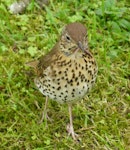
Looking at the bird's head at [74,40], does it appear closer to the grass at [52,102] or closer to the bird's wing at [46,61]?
the bird's wing at [46,61]

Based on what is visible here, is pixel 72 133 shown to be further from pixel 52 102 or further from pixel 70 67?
pixel 70 67

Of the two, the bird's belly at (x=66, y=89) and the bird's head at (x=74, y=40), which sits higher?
the bird's head at (x=74, y=40)

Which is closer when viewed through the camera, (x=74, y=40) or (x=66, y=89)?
(x=74, y=40)

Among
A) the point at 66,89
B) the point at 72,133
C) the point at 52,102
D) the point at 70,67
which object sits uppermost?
the point at 70,67

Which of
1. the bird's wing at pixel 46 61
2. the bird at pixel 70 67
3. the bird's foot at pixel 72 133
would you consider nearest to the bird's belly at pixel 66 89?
the bird at pixel 70 67

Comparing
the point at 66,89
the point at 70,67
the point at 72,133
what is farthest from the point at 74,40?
the point at 72,133

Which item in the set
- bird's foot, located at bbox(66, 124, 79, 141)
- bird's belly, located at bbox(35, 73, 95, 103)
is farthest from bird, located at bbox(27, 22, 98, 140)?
bird's foot, located at bbox(66, 124, 79, 141)

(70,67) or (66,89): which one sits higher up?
(70,67)
